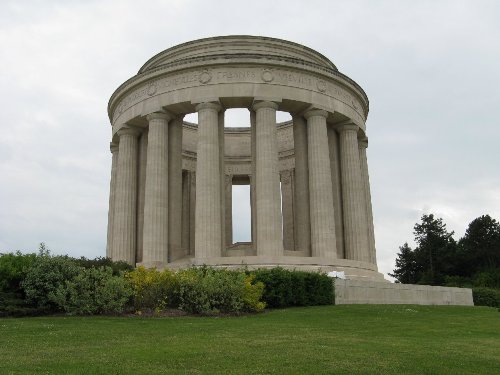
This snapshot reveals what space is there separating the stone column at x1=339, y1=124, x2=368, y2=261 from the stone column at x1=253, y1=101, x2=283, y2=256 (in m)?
8.99

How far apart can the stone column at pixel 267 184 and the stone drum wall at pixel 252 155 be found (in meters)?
0.08

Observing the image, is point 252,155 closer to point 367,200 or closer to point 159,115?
point 159,115

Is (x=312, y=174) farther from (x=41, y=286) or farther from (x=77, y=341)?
(x=77, y=341)

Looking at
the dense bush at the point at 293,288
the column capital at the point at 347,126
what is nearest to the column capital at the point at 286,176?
the column capital at the point at 347,126

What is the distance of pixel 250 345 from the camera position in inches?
663

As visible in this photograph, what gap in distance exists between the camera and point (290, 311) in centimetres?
2906

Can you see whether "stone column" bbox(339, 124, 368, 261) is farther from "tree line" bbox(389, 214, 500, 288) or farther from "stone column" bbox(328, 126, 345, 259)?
"tree line" bbox(389, 214, 500, 288)

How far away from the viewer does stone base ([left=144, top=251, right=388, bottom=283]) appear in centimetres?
4012

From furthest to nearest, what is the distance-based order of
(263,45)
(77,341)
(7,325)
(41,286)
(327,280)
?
(263,45)
(327,280)
(41,286)
(7,325)
(77,341)

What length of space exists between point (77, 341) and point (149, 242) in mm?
25906

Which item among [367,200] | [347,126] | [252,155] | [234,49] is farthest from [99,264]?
[367,200]

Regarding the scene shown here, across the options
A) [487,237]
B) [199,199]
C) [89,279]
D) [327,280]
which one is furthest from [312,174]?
[487,237]

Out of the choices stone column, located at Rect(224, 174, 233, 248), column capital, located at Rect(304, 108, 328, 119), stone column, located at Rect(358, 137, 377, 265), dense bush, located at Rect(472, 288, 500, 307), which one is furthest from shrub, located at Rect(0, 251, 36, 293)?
dense bush, located at Rect(472, 288, 500, 307)

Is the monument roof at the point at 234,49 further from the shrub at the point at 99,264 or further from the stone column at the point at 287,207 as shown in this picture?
the shrub at the point at 99,264
